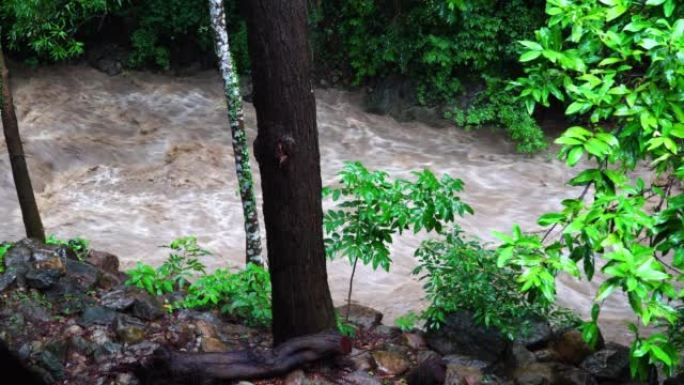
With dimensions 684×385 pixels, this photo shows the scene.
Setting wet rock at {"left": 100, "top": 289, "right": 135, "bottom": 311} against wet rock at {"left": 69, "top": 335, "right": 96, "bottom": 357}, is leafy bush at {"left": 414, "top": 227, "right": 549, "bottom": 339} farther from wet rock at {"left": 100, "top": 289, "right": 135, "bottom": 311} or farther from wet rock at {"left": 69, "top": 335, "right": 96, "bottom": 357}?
wet rock at {"left": 69, "top": 335, "right": 96, "bottom": 357}

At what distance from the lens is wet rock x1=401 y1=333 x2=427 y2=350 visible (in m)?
5.09

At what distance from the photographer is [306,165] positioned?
12.9ft

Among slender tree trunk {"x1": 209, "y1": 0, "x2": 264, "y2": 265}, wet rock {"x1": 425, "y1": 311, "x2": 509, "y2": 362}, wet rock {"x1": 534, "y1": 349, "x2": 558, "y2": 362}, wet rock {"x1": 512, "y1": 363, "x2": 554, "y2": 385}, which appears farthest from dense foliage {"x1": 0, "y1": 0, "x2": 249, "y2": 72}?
wet rock {"x1": 512, "y1": 363, "x2": 554, "y2": 385}

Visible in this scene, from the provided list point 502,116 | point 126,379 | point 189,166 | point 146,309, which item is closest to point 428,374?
point 126,379

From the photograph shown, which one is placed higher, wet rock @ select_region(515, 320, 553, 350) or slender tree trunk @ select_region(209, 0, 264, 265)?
slender tree trunk @ select_region(209, 0, 264, 265)

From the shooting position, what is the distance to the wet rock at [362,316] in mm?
5547

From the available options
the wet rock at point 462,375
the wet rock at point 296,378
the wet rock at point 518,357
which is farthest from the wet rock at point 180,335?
the wet rock at point 518,357

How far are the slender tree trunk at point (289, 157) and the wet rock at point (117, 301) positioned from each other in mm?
1333

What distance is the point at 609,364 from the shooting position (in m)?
4.85

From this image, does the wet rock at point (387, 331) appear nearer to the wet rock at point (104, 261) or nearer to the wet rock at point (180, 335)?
the wet rock at point (180, 335)

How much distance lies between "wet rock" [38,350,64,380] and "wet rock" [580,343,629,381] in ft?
10.7

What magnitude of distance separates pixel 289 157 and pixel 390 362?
149cm

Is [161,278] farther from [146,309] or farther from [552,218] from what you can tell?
[552,218]

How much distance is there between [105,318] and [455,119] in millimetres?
11140
